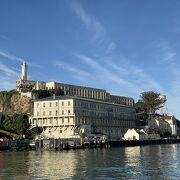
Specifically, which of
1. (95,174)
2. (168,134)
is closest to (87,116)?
(168,134)

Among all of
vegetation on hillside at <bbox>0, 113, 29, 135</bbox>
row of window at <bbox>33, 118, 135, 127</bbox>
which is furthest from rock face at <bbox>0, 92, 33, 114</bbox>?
row of window at <bbox>33, 118, 135, 127</bbox>

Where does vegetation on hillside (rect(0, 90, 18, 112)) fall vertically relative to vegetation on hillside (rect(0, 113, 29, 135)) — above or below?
above

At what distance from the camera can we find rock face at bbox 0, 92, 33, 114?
161875 mm

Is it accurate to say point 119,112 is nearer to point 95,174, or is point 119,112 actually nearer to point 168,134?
point 168,134

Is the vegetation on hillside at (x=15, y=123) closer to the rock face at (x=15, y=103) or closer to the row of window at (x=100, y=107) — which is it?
the rock face at (x=15, y=103)

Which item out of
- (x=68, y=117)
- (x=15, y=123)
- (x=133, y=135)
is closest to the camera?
(x=68, y=117)

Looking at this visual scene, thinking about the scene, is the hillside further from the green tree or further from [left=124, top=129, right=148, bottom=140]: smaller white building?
the green tree

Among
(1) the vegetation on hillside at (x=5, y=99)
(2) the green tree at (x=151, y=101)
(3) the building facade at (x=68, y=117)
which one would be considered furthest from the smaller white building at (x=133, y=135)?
(1) the vegetation on hillside at (x=5, y=99)

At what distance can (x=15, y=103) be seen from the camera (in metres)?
169

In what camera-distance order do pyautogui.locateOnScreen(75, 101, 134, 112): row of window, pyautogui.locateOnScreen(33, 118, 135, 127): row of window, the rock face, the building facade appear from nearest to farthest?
the building facade → pyautogui.locateOnScreen(33, 118, 135, 127): row of window → pyautogui.locateOnScreen(75, 101, 134, 112): row of window → the rock face

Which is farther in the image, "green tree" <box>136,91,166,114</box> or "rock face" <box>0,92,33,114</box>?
"green tree" <box>136,91,166,114</box>

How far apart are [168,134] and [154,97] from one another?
23.4 meters

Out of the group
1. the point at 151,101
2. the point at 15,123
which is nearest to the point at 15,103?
the point at 15,123

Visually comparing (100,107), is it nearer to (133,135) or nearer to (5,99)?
(133,135)
